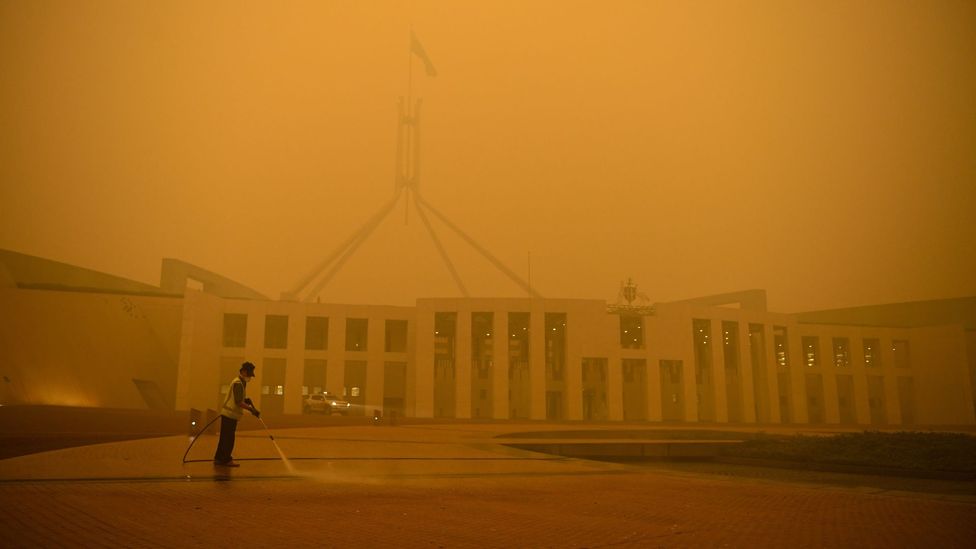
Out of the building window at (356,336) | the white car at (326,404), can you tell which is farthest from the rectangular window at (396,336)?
the white car at (326,404)

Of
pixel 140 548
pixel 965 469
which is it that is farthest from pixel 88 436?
pixel 965 469

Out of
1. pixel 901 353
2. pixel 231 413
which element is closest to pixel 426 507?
pixel 231 413

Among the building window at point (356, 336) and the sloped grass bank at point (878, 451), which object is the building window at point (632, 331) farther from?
the sloped grass bank at point (878, 451)

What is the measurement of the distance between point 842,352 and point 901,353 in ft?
13.6

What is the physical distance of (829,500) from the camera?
360 inches

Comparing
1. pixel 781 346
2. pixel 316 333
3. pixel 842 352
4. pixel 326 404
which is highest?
pixel 316 333

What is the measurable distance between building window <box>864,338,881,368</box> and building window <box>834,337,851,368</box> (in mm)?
1392

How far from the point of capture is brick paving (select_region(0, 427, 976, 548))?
5.82m

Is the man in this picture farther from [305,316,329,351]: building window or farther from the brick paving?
[305,316,329,351]: building window

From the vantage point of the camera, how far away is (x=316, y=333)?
51438 millimetres

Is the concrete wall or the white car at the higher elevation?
the concrete wall

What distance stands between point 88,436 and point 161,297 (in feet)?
98.5

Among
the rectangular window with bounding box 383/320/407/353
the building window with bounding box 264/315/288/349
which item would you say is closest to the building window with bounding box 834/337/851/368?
the rectangular window with bounding box 383/320/407/353

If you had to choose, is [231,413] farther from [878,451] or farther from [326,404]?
[326,404]
